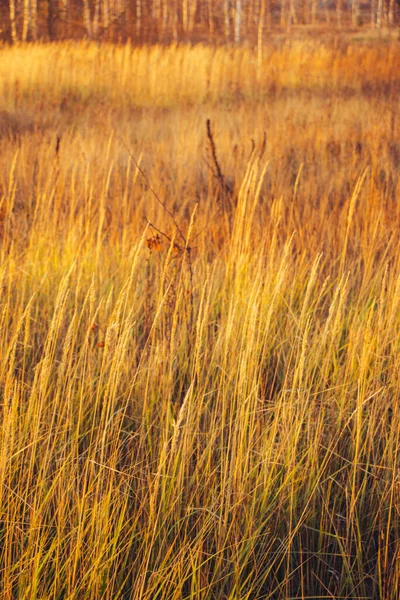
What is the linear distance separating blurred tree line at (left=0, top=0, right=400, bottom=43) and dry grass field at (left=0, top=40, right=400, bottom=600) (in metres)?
7.69

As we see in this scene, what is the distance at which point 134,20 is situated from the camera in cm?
2106

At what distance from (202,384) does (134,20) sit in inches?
841

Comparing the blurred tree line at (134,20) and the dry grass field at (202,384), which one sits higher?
the blurred tree line at (134,20)

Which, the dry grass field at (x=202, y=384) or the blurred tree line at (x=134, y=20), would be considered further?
the blurred tree line at (x=134, y=20)

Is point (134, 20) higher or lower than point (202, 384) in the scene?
higher

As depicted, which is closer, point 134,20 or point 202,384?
point 202,384

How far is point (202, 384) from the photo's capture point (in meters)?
2.01

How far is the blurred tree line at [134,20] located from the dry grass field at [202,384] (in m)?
7.69

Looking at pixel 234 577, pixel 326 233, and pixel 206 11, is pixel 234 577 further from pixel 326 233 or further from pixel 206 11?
pixel 206 11

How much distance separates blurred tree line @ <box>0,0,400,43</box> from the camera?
16406mm

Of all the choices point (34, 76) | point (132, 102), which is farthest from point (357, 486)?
point (34, 76)

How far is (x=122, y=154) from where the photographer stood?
18.2ft

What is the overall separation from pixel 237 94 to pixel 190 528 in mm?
8283

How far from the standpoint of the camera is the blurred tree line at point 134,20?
16.4 metres
